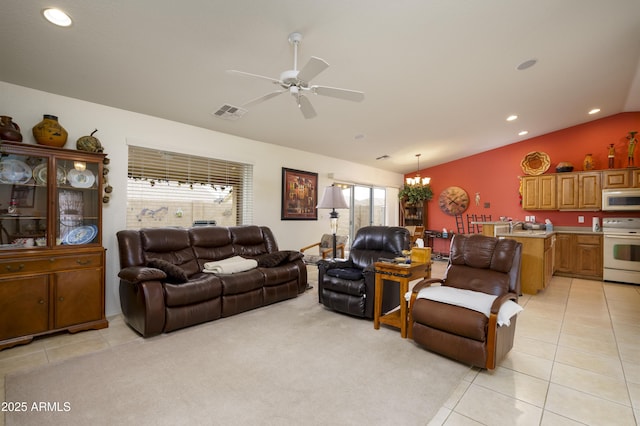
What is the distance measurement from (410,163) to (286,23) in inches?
240

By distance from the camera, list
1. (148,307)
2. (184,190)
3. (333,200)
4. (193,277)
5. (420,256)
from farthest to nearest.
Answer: (184,190) < (333,200) < (193,277) < (420,256) < (148,307)

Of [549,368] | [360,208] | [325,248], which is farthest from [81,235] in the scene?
[360,208]

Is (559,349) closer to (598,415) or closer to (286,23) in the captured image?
(598,415)

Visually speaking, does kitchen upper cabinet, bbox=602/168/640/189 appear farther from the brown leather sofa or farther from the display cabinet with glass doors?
the display cabinet with glass doors

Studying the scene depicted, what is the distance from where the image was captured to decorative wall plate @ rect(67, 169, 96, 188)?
10.3ft

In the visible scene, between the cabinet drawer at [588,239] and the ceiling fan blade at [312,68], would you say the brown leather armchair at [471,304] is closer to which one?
the ceiling fan blade at [312,68]

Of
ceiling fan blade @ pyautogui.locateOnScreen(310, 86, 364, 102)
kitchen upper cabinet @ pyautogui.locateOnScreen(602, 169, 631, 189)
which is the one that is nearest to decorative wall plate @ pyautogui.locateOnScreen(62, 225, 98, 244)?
ceiling fan blade @ pyautogui.locateOnScreen(310, 86, 364, 102)

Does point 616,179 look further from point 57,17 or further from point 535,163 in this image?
point 57,17

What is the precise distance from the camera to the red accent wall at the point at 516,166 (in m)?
5.80

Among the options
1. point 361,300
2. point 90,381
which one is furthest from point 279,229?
point 90,381

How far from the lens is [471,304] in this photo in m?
2.38

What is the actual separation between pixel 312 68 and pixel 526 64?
9.89 feet

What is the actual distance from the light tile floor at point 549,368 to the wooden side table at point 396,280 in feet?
2.54

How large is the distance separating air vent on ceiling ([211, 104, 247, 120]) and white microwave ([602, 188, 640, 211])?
21.6ft
